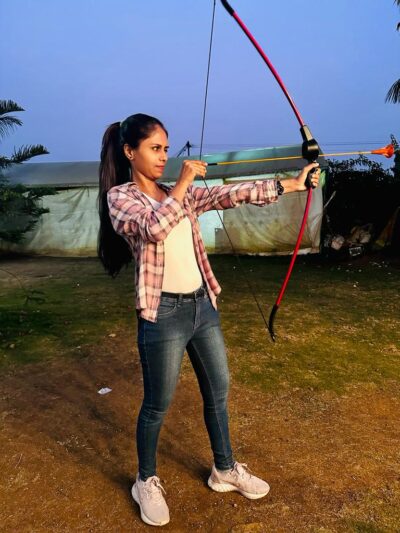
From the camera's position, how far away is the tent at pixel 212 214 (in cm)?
1235

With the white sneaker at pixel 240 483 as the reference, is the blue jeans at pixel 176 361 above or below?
above

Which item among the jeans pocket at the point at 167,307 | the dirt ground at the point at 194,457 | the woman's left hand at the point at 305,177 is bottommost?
the dirt ground at the point at 194,457

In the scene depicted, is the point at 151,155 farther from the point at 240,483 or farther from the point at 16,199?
the point at 16,199

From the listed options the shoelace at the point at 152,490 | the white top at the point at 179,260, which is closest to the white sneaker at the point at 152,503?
the shoelace at the point at 152,490

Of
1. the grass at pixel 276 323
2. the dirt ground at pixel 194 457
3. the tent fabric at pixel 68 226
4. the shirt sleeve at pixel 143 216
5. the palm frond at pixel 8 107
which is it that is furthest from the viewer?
the tent fabric at pixel 68 226

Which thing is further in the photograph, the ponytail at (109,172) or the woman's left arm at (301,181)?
the woman's left arm at (301,181)

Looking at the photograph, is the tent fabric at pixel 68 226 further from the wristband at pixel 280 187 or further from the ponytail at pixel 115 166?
the wristband at pixel 280 187

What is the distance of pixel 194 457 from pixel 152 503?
2.18 feet

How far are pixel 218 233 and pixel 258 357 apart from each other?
8.37m

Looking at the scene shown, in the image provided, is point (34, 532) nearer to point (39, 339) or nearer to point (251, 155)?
point (39, 339)

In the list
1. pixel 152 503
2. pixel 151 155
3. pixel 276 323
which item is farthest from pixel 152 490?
pixel 276 323

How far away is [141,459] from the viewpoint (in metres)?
2.39

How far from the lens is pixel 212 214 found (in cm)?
1281

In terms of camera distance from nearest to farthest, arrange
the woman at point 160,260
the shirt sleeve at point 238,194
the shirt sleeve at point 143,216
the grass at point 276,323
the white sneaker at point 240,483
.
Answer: the shirt sleeve at point 143,216 < the woman at point 160,260 < the shirt sleeve at point 238,194 < the white sneaker at point 240,483 < the grass at point 276,323
